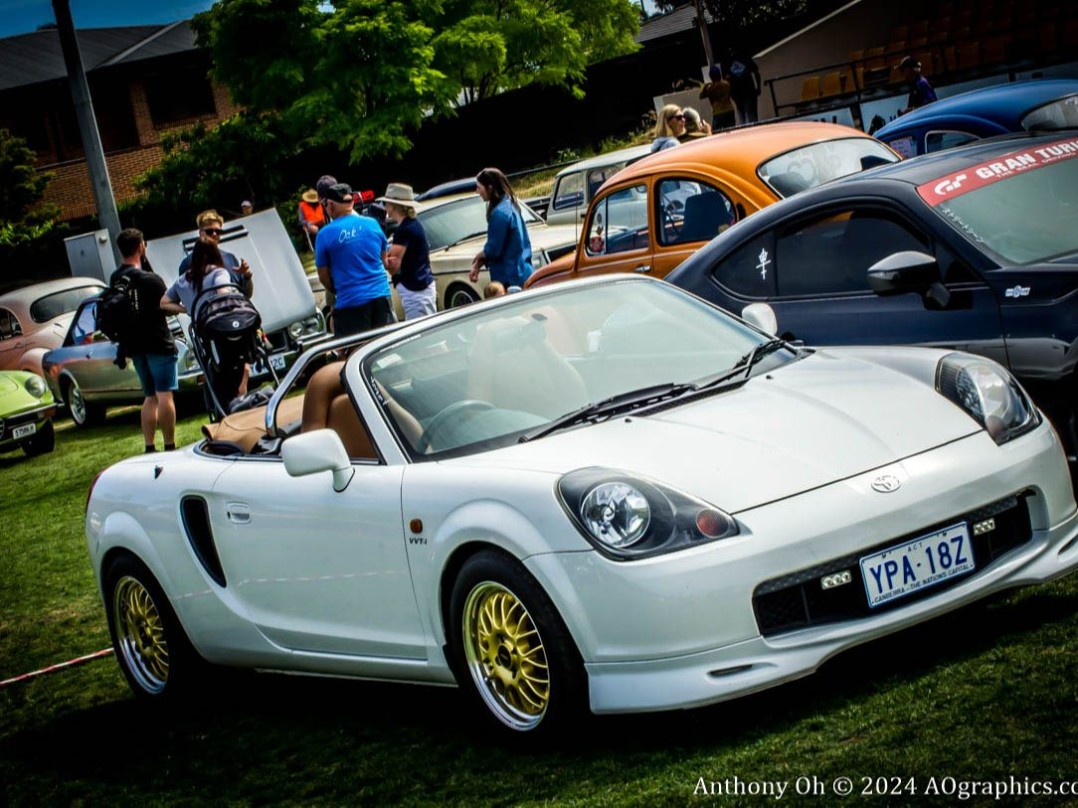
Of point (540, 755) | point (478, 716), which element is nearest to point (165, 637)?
point (478, 716)

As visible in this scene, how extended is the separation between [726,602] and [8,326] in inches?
754

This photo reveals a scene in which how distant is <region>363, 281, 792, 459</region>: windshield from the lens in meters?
5.20

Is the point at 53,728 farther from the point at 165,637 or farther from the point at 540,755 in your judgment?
the point at 540,755

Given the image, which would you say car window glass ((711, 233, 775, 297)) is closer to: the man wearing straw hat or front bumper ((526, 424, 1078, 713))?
front bumper ((526, 424, 1078, 713))

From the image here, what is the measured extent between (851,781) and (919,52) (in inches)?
1013

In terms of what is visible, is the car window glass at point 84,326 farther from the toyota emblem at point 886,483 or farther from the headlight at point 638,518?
the toyota emblem at point 886,483

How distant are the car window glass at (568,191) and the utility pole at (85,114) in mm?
6859

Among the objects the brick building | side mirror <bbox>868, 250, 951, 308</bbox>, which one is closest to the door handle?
side mirror <bbox>868, 250, 951, 308</bbox>

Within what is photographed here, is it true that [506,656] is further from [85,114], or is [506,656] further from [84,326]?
[85,114]

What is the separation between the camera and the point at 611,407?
201 inches

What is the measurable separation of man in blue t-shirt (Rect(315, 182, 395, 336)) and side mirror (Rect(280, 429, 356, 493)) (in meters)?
6.75

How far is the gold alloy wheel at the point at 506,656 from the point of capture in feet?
14.8

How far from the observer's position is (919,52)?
2780 cm

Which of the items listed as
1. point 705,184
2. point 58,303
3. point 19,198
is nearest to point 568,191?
point 58,303
